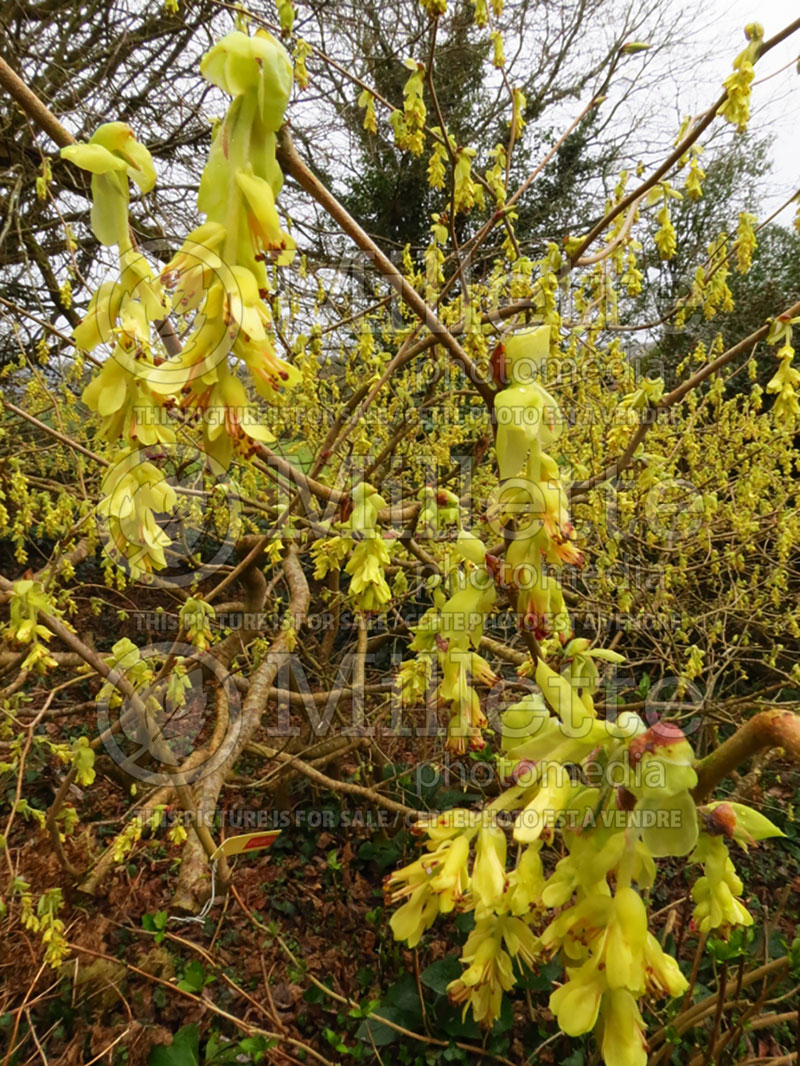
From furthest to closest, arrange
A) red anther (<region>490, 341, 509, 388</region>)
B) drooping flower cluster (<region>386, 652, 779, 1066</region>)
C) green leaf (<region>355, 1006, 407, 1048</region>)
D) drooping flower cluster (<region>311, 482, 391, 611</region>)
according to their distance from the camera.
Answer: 1. green leaf (<region>355, 1006, 407, 1048</region>)
2. drooping flower cluster (<region>311, 482, 391, 611</region>)
3. red anther (<region>490, 341, 509, 388</region>)
4. drooping flower cluster (<region>386, 652, 779, 1066</region>)

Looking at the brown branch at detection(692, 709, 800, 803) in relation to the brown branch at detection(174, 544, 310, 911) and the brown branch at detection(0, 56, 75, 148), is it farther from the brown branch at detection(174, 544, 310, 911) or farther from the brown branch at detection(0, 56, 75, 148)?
the brown branch at detection(174, 544, 310, 911)

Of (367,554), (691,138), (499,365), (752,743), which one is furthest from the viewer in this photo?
(691,138)

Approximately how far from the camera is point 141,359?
62 cm

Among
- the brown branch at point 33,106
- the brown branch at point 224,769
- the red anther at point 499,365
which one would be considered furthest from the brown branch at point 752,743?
the brown branch at point 224,769

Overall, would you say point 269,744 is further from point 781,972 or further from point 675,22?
point 675,22

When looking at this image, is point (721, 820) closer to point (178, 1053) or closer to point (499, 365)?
point (499, 365)

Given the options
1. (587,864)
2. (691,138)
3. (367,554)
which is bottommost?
(587,864)

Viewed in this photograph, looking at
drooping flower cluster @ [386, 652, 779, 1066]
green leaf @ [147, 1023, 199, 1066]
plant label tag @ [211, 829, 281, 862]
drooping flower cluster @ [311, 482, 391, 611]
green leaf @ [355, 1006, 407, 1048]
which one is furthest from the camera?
green leaf @ [355, 1006, 407, 1048]

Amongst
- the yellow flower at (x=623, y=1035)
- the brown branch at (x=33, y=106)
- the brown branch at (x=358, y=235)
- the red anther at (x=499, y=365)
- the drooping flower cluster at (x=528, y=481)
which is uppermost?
the brown branch at (x=33, y=106)

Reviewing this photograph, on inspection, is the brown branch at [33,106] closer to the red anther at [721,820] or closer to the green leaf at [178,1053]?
the red anther at [721,820]

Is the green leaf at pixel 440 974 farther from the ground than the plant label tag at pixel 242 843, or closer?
closer

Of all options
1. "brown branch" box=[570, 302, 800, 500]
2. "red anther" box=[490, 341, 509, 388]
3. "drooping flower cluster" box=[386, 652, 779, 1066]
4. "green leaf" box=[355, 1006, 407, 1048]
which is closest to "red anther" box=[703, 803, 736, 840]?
"drooping flower cluster" box=[386, 652, 779, 1066]

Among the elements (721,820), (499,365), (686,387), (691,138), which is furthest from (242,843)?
(691,138)

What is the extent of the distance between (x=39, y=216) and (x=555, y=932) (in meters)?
6.50
